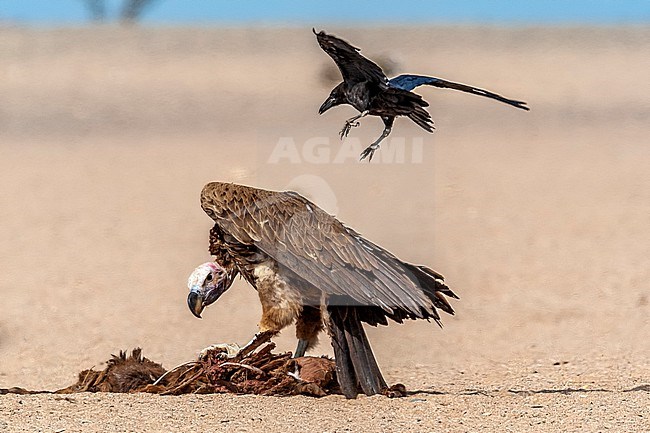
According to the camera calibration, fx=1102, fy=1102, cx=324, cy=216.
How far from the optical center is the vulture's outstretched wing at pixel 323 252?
16.4 feet

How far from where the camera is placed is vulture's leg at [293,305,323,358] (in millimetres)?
5305

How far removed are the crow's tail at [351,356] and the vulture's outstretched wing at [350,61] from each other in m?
1.27

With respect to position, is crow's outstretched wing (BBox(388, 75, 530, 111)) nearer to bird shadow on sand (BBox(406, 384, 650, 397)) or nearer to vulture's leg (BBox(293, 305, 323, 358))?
vulture's leg (BBox(293, 305, 323, 358))

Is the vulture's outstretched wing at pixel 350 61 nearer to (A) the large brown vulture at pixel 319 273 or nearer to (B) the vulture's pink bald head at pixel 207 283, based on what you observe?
(A) the large brown vulture at pixel 319 273

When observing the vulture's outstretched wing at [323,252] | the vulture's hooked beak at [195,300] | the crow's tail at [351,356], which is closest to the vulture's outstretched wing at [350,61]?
the vulture's outstretched wing at [323,252]

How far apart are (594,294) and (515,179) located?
6879 millimetres

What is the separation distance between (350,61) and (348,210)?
1.94 m

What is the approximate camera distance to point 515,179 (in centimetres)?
1591

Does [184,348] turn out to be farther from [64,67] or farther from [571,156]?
[64,67]

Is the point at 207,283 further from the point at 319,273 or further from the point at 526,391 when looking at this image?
the point at 526,391

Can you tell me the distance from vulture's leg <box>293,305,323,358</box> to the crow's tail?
128mm

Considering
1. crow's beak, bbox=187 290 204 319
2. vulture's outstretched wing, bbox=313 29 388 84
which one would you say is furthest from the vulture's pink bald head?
vulture's outstretched wing, bbox=313 29 388 84

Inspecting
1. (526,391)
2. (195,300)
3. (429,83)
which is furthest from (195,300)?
(429,83)

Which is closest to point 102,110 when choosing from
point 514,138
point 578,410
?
point 514,138
